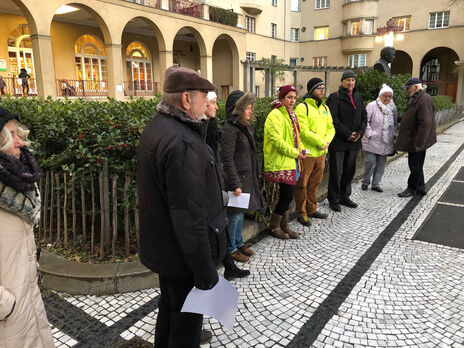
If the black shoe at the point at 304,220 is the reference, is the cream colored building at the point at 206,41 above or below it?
above

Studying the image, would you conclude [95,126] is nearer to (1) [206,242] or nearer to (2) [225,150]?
(2) [225,150]

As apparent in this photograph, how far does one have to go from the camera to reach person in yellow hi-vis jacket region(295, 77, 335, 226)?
4.78m

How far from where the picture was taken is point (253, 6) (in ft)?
99.6

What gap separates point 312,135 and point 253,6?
96.0 ft

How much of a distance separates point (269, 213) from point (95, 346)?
2902 millimetres

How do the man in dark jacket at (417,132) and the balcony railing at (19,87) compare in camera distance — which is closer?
the man in dark jacket at (417,132)

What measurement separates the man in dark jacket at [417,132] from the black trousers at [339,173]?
1287 mm

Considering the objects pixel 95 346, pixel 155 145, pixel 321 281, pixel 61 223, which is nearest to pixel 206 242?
pixel 155 145

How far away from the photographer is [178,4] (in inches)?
869

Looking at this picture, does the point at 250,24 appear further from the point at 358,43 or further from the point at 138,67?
the point at 138,67

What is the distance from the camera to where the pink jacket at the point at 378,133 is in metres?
6.41

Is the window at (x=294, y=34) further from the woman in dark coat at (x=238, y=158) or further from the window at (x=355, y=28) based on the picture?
the woman in dark coat at (x=238, y=158)

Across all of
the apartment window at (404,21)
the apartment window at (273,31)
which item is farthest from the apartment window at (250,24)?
the apartment window at (404,21)

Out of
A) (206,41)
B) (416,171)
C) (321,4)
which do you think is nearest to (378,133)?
(416,171)
